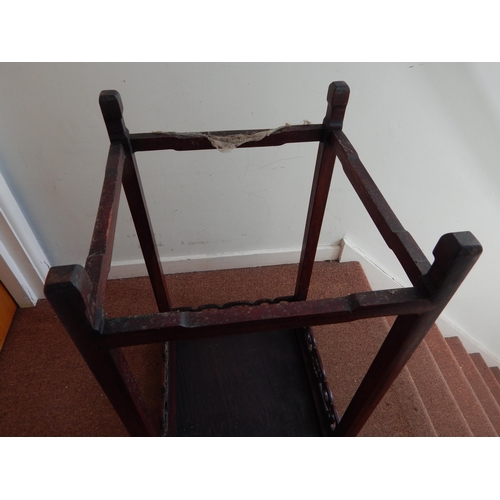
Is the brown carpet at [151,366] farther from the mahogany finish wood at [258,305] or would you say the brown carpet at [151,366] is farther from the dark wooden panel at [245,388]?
the mahogany finish wood at [258,305]

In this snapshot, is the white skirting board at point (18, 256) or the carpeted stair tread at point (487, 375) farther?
the carpeted stair tread at point (487, 375)

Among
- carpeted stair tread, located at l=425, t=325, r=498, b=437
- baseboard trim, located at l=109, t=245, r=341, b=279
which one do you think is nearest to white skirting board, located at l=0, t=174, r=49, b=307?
baseboard trim, located at l=109, t=245, r=341, b=279

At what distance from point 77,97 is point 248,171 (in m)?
0.52

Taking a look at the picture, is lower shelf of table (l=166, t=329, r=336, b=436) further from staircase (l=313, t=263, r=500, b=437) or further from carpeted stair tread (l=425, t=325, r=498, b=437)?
carpeted stair tread (l=425, t=325, r=498, b=437)

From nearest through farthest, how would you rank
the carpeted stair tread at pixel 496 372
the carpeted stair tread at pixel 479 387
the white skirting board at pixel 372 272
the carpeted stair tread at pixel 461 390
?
the carpeted stair tread at pixel 461 390 < the white skirting board at pixel 372 272 < the carpeted stair tread at pixel 479 387 < the carpeted stair tread at pixel 496 372

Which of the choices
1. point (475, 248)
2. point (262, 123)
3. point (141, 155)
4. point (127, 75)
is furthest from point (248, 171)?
point (475, 248)

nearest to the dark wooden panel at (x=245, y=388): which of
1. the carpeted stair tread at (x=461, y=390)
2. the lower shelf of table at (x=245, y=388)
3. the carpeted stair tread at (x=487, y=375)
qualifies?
the lower shelf of table at (x=245, y=388)

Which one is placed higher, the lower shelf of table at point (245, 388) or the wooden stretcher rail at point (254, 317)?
the wooden stretcher rail at point (254, 317)

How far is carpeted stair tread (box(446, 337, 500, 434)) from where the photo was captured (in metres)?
1.63

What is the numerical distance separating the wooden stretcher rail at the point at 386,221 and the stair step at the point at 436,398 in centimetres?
84

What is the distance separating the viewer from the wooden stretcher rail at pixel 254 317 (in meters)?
0.47

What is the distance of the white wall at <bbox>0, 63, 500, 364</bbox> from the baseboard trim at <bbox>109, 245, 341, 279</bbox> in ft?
0.07

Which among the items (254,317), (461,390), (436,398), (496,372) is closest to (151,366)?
(254,317)

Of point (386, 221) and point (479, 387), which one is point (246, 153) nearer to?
point (386, 221)
